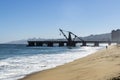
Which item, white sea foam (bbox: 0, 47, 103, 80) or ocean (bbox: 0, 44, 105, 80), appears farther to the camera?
ocean (bbox: 0, 44, 105, 80)

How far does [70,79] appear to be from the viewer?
44.5 feet

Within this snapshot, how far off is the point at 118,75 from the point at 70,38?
122574mm

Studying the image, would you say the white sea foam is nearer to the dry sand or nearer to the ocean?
the ocean

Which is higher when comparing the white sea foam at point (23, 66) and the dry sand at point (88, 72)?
the dry sand at point (88, 72)

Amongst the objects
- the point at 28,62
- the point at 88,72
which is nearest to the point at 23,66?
the point at 28,62

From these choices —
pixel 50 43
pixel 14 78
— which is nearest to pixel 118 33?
pixel 50 43

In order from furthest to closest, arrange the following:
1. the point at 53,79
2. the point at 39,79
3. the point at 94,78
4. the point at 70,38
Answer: the point at 70,38
the point at 39,79
the point at 53,79
the point at 94,78

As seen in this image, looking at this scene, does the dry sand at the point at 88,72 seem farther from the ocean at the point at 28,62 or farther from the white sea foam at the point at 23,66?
the ocean at the point at 28,62

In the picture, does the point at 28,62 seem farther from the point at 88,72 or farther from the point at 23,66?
the point at 88,72

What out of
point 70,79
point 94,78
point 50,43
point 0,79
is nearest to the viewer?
point 94,78

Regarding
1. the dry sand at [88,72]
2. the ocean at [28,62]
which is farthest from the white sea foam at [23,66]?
the dry sand at [88,72]

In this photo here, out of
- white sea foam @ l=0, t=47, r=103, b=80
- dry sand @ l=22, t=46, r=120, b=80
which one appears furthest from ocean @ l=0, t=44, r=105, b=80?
dry sand @ l=22, t=46, r=120, b=80

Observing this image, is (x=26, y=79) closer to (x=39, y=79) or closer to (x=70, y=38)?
(x=39, y=79)

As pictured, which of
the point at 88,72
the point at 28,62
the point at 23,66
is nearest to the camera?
the point at 88,72
